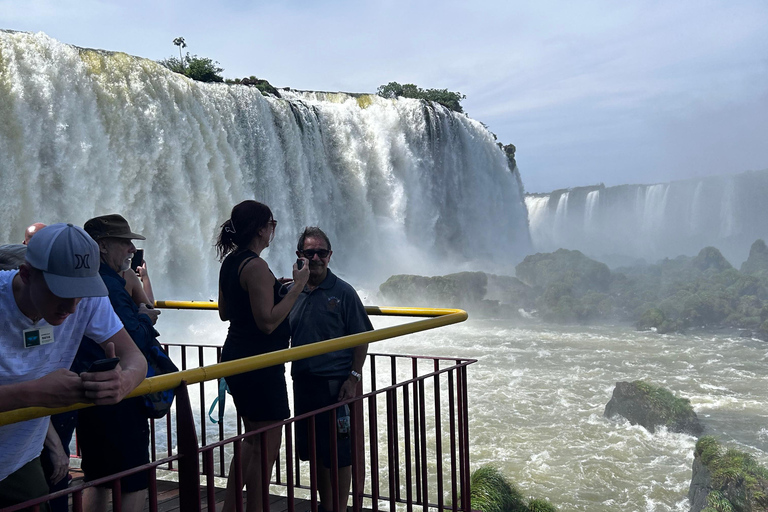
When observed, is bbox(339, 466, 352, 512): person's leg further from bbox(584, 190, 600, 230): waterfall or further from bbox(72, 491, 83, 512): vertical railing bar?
bbox(584, 190, 600, 230): waterfall

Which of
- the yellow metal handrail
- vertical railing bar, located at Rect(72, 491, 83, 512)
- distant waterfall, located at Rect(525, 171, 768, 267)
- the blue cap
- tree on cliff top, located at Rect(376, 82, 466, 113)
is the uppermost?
tree on cliff top, located at Rect(376, 82, 466, 113)


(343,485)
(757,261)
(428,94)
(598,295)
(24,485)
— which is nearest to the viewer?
(24,485)

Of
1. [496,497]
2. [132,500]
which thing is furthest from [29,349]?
[496,497]

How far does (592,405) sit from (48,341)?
14.1 meters

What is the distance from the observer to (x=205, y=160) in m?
20.5

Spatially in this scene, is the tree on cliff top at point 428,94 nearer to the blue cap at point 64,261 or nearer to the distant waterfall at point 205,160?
the distant waterfall at point 205,160

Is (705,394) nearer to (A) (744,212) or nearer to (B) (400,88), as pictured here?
(B) (400,88)

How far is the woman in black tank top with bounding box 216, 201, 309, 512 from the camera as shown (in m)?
3.19

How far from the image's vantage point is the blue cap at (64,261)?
185 cm

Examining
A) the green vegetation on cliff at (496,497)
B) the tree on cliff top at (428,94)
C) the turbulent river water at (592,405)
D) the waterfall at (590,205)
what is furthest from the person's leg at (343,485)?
the waterfall at (590,205)

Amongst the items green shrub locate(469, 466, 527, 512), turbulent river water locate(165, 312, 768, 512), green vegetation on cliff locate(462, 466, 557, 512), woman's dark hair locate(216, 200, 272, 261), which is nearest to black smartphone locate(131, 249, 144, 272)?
woman's dark hair locate(216, 200, 272, 261)

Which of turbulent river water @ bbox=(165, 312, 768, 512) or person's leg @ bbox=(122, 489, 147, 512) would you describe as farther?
turbulent river water @ bbox=(165, 312, 768, 512)

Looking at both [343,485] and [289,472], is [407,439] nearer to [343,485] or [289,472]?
[343,485]

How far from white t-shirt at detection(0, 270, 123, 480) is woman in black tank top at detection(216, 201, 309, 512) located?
105cm
